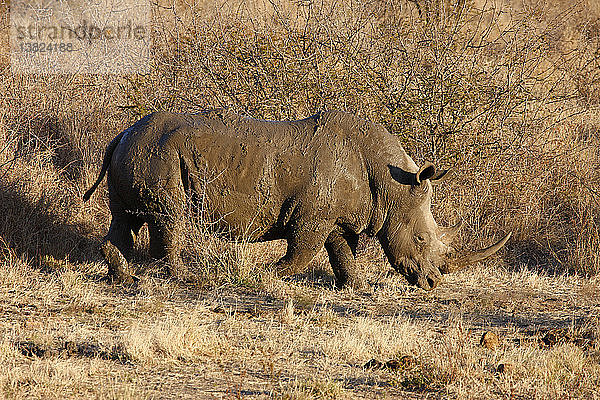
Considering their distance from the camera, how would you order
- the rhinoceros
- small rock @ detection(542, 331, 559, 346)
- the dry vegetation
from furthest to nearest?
the rhinoceros → small rock @ detection(542, 331, 559, 346) → the dry vegetation

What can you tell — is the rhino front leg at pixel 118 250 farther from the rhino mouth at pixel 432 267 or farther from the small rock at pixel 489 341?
the small rock at pixel 489 341

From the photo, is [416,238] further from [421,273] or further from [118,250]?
[118,250]

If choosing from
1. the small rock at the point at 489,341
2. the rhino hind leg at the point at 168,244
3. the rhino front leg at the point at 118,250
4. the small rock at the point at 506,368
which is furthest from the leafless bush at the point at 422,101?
the small rock at the point at 506,368

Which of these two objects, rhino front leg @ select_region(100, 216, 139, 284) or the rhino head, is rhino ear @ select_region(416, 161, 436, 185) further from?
rhino front leg @ select_region(100, 216, 139, 284)

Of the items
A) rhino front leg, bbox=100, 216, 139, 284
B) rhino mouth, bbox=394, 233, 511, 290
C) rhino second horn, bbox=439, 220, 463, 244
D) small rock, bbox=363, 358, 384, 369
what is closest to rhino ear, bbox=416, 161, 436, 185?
rhino second horn, bbox=439, 220, 463, 244

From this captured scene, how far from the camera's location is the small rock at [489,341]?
623 centimetres

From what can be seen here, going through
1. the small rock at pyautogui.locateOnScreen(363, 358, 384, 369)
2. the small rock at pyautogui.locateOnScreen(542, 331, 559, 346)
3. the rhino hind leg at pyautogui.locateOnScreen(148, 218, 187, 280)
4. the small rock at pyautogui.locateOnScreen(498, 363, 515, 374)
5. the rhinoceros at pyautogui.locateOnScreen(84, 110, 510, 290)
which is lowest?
the small rock at pyautogui.locateOnScreen(363, 358, 384, 369)

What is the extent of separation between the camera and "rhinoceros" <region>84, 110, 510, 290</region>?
7734mm

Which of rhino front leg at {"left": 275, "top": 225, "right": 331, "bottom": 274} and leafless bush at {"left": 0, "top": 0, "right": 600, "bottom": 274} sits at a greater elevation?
leafless bush at {"left": 0, "top": 0, "right": 600, "bottom": 274}

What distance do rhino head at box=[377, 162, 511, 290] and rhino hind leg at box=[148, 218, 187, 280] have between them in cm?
197

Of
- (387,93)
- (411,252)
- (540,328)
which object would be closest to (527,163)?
(387,93)

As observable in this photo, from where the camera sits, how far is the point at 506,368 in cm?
560

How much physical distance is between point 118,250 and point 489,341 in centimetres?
369

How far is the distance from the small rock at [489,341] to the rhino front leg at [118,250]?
349 cm
